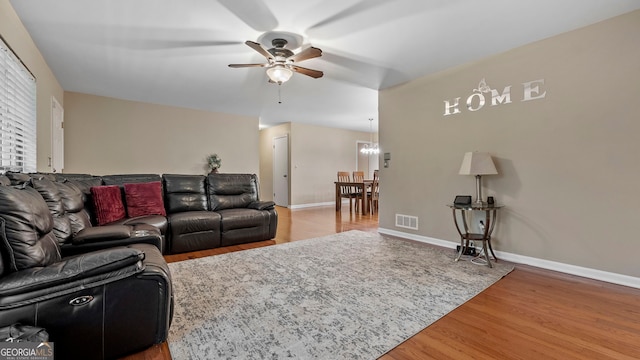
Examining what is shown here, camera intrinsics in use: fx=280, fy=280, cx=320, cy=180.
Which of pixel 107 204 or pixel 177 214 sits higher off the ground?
pixel 107 204

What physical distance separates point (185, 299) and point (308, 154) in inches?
234

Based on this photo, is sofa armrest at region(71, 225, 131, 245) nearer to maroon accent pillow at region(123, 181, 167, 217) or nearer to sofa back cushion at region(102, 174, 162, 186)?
maroon accent pillow at region(123, 181, 167, 217)

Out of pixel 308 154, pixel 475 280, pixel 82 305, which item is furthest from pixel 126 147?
pixel 475 280

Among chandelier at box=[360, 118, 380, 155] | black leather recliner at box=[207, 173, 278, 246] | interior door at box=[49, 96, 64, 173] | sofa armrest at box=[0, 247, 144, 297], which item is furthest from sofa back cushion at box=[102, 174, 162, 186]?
chandelier at box=[360, 118, 380, 155]

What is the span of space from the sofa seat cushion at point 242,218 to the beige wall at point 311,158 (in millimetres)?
3426

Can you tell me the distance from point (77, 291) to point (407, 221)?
3805mm

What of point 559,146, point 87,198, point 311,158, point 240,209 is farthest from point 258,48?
point 311,158

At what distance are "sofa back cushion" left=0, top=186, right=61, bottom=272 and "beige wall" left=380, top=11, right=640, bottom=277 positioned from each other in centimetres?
389

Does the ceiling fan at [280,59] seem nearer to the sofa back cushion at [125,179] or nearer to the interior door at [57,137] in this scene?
the sofa back cushion at [125,179]

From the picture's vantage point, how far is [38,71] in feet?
10.4

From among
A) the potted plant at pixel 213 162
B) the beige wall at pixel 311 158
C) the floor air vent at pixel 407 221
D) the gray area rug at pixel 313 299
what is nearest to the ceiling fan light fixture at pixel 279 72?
the gray area rug at pixel 313 299

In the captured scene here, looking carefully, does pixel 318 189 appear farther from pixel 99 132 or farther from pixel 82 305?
pixel 82 305

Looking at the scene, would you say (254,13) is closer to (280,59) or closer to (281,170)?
(280,59)

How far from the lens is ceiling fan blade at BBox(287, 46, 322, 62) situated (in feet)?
8.72
